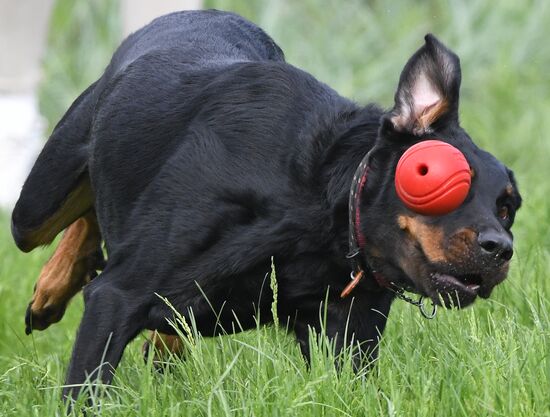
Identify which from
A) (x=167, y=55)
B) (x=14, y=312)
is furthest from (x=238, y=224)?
(x=14, y=312)

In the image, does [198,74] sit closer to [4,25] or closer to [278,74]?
[278,74]

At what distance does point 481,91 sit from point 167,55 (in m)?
6.98

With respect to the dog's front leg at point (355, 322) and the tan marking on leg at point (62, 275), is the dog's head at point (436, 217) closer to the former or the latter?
the dog's front leg at point (355, 322)

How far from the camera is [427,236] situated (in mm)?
3861

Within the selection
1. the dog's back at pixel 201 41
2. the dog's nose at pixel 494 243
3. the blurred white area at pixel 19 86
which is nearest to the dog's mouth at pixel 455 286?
the dog's nose at pixel 494 243

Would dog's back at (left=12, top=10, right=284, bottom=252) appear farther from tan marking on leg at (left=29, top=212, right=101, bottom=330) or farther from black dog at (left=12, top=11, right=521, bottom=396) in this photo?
black dog at (left=12, top=11, right=521, bottom=396)

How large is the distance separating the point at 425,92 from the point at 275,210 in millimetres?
624

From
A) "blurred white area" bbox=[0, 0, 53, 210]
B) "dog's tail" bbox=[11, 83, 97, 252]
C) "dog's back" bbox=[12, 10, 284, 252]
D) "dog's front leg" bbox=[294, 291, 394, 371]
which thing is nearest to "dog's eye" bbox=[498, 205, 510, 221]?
"dog's front leg" bbox=[294, 291, 394, 371]

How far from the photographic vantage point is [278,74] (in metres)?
4.36

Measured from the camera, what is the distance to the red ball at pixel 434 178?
373 cm

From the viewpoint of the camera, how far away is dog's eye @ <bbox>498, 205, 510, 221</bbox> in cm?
391

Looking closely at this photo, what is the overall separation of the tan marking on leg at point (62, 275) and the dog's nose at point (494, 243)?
2049mm

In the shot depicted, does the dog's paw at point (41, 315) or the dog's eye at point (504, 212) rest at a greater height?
the dog's eye at point (504, 212)

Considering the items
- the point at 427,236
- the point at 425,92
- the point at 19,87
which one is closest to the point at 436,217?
the point at 427,236
